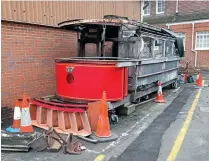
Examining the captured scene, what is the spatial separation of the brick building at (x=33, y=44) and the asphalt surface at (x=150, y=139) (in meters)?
2.57

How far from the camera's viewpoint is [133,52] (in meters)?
7.37

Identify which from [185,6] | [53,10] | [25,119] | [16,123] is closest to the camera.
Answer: [25,119]

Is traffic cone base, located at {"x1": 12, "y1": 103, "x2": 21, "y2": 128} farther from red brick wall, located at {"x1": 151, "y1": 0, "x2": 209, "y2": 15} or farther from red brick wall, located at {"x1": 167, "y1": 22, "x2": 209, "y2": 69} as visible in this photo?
red brick wall, located at {"x1": 151, "y1": 0, "x2": 209, "y2": 15}

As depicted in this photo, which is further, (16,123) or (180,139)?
(16,123)

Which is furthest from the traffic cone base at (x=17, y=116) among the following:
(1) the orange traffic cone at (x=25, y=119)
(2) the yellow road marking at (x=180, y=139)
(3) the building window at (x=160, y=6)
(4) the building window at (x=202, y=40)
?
(3) the building window at (x=160, y=6)

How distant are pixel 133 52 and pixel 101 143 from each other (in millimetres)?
3088

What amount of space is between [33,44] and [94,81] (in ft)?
7.93

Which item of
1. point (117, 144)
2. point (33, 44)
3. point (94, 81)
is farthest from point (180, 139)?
point (33, 44)

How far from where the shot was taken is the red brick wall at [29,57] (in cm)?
657

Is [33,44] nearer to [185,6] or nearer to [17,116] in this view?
[17,116]

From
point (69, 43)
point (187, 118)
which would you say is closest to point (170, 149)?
point (187, 118)

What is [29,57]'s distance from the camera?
7.27 m

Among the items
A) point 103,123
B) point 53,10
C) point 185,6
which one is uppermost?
point 185,6

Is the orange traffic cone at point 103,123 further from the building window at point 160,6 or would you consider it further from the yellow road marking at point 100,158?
the building window at point 160,6
